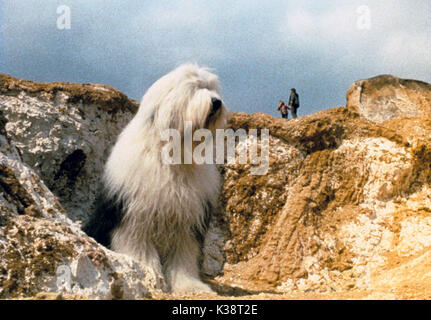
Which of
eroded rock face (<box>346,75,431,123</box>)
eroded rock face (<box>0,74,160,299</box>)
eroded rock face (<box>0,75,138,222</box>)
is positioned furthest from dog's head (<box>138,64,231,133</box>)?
eroded rock face (<box>346,75,431,123</box>)

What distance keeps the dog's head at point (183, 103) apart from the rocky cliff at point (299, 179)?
48.3 inches

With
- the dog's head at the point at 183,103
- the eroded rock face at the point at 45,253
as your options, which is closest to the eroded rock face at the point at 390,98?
the dog's head at the point at 183,103

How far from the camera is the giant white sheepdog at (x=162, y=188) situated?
168 inches

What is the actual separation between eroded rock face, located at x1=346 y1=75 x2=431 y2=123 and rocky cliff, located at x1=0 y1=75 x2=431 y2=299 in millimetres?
12

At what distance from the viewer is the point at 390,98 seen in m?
5.73

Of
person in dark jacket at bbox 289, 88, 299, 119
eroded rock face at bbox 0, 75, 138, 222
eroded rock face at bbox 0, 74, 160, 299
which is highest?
person in dark jacket at bbox 289, 88, 299, 119

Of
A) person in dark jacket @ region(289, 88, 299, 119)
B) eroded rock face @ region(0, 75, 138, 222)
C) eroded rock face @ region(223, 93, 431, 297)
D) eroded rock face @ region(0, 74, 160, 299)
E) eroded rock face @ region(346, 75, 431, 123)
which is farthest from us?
person in dark jacket @ region(289, 88, 299, 119)

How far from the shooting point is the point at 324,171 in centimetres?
556

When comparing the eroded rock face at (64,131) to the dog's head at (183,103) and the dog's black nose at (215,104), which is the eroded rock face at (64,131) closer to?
the dog's head at (183,103)

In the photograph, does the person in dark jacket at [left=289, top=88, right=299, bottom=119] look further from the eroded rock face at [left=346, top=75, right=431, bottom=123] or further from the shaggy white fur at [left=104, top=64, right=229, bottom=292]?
the shaggy white fur at [left=104, top=64, right=229, bottom=292]

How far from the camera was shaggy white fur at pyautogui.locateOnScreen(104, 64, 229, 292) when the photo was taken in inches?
168

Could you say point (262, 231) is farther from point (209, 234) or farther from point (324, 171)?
point (324, 171)

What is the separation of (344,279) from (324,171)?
4.47 feet

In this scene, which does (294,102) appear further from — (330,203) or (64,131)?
(64,131)
